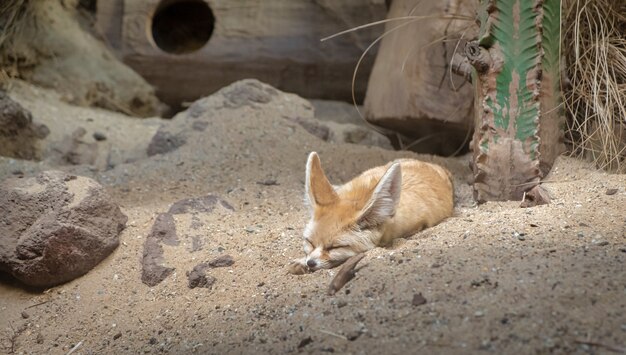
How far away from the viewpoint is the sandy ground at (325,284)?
2.67 metres

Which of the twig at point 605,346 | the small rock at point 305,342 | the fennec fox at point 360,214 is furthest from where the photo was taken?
the fennec fox at point 360,214

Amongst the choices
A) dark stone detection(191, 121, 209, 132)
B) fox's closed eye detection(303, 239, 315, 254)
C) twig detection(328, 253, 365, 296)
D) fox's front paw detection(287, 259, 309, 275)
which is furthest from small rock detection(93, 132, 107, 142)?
twig detection(328, 253, 365, 296)

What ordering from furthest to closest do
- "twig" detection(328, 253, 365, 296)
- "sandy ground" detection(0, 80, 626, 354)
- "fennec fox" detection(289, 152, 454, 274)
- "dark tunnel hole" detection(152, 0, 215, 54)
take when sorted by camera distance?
1. "dark tunnel hole" detection(152, 0, 215, 54)
2. "fennec fox" detection(289, 152, 454, 274)
3. "twig" detection(328, 253, 365, 296)
4. "sandy ground" detection(0, 80, 626, 354)

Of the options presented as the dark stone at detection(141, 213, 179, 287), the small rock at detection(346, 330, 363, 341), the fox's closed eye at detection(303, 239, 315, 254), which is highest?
the small rock at detection(346, 330, 363, 341)

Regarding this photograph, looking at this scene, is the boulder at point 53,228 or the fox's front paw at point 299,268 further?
the boulder at point 53,228

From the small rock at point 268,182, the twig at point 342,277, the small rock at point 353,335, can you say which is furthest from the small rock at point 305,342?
the small rock at point 268,182

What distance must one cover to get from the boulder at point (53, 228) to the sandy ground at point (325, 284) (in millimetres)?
117

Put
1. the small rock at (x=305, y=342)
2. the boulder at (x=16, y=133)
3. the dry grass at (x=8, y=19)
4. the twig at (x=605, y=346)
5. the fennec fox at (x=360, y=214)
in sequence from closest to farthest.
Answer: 1. the twig at (x=605, y=346)
2. the small rock at (x=305, y=342)
3. the fennec fox at (x=360, y=214)
4. the boulder at (x=16, y=133)
5. the dry grass at (x=8, y=19)

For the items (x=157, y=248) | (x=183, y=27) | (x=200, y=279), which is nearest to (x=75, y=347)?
(x=200, y=279)

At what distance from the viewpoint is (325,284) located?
3.38 metres

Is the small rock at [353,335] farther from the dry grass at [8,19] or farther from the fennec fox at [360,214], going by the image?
the dry grass at [8,19]

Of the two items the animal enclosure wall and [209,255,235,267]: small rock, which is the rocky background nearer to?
[209,255,235,267]: small rock

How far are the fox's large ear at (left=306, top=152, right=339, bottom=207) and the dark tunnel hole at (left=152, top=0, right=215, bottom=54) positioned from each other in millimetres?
4308

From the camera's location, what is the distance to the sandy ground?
267cm
